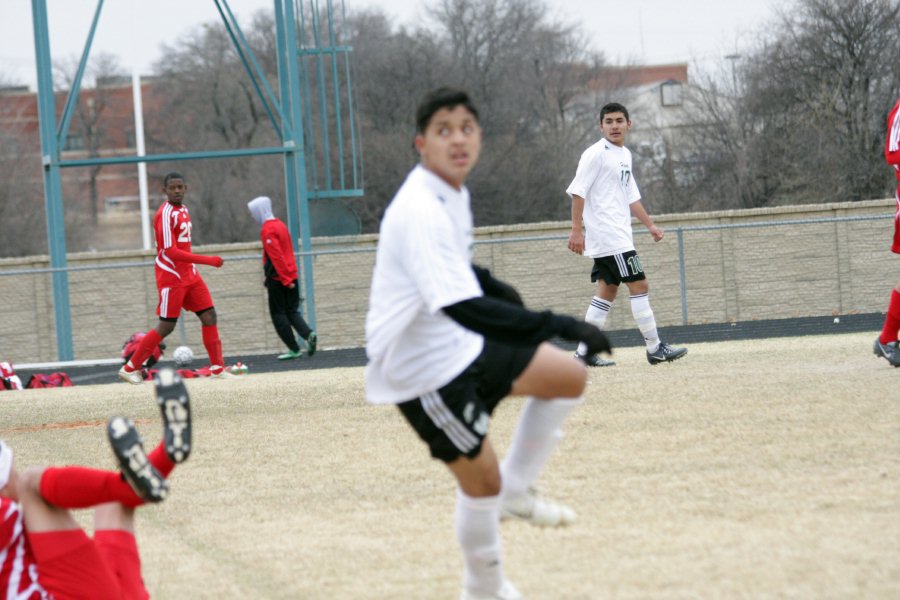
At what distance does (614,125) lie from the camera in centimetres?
1077

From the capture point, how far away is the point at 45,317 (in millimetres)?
20938

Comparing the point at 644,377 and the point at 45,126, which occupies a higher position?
the point at 45,126

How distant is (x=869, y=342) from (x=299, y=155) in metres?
9.76

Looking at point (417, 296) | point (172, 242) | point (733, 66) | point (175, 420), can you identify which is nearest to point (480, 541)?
point (417, 296)

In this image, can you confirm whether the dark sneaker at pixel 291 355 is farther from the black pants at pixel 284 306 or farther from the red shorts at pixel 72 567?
the red shorts at pixel 72 567

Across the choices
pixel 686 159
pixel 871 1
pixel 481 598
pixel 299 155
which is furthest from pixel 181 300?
pixel 686 159

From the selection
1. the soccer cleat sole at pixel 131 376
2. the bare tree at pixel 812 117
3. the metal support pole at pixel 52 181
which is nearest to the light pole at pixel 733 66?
the bare tree at pixel 812 117


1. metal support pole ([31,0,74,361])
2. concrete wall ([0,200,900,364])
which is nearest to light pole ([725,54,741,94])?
concrete wall ([0,200,900,364])

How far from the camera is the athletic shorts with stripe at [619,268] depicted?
35.7 feet

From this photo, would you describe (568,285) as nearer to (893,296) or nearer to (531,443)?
(893,296)

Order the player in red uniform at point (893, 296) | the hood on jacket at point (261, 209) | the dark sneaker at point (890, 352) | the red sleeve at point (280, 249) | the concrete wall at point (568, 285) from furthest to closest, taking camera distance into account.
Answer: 1. the concrete wall at point (568, 285)
2. the hood on jacket at point (261, 209)
3. the red sleeve at point (280, 249)
4. the dark sneaker at point (890, 352)
5. the player in red uniform at point (893, 296)

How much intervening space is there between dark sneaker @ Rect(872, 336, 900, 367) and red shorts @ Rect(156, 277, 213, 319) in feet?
21.8

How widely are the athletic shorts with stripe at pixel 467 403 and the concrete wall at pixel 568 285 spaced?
636 inches

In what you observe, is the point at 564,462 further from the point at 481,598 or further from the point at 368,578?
the point at 481,598
